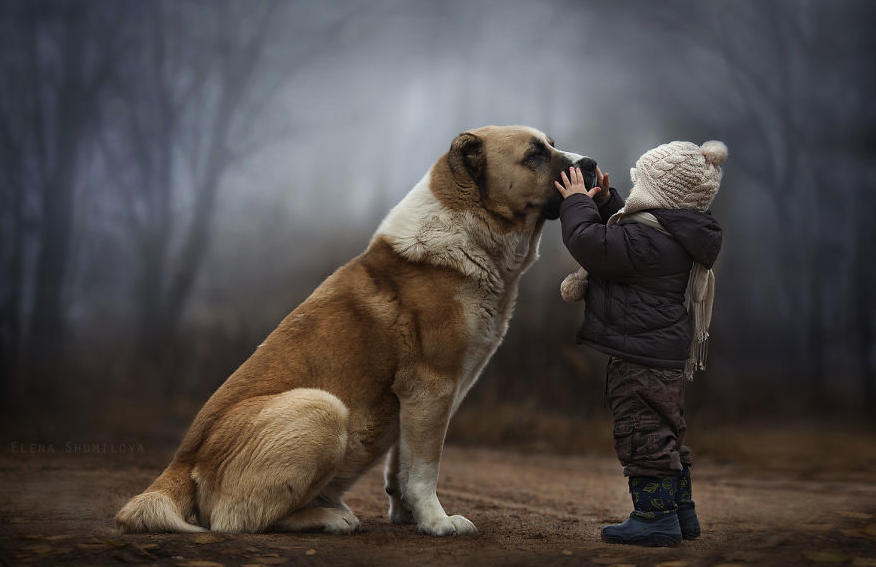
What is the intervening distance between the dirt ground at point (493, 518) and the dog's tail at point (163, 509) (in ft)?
0.23

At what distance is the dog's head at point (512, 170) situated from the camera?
13.8 feet

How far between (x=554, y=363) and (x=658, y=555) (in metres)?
5.76

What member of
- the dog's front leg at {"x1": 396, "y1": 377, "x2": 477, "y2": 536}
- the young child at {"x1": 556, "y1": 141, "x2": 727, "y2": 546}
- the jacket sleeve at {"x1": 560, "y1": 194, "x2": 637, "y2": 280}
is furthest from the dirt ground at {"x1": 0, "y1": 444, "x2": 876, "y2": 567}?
the jacket sleeve at {"x1": 560, "y1": 194, "x2": 637, "y2": 280}

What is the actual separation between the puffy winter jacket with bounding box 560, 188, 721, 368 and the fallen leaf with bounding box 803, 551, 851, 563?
3.26 feet

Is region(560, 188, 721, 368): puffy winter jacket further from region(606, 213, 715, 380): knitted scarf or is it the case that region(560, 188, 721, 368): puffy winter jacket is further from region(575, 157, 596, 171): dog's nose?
region(575, 157, 596, 171): dog's nose

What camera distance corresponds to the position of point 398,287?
415cm

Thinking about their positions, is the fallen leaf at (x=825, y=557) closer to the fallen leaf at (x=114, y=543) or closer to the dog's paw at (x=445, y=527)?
the dog's paw at (x=445, y=527)

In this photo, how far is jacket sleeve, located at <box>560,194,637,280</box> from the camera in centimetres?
371

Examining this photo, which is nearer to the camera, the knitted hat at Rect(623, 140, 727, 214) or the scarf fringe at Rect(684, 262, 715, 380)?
the knitted hat at Rect(623, 140, 727, 214)

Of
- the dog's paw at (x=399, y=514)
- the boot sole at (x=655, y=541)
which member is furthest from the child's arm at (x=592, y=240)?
the dog's paw at (x=399, y=514)

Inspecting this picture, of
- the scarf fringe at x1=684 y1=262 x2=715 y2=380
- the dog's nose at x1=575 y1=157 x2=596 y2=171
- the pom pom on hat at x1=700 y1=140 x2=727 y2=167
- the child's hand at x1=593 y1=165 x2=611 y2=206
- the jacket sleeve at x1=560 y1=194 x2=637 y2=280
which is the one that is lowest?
the scarf fringe at x1=684 y1=262 x2=715 y2=380

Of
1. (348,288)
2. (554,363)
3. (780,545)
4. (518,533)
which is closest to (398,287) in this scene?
(348,288)

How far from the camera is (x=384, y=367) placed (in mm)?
4012

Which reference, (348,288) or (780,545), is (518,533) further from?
(348,288)
